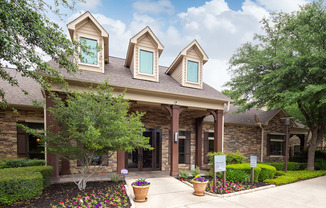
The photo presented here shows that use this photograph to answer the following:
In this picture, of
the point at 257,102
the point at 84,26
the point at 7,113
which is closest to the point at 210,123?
the point at 257,102

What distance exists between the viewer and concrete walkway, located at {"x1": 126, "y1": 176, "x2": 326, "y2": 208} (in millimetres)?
5137

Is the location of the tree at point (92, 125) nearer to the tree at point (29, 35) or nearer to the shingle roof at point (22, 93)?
the tree at point (29, 35)

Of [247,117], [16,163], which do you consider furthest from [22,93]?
[247,117]

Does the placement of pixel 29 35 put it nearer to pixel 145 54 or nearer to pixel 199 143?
pixel 145 54

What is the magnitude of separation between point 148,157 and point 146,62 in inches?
208

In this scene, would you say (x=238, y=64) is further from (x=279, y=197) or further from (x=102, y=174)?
(x=102, y=174)

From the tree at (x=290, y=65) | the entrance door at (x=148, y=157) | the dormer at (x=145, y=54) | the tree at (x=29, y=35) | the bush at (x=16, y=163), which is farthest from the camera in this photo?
the entrance door at (x=148, y=157)

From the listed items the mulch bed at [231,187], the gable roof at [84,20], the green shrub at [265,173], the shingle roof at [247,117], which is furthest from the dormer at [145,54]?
the green shrub at [265,173]

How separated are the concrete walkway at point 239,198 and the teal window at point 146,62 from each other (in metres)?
5.23

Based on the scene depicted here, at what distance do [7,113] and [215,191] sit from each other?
9.40 m

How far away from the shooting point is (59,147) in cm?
532

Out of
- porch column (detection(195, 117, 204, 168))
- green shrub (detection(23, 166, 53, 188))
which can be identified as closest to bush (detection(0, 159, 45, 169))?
green shrub (detection(23, 166, 53, 188))

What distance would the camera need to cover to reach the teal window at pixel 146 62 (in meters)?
8.70

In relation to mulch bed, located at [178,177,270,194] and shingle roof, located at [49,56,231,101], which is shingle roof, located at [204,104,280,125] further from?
mulch bed, located at [178,177,270,194]
